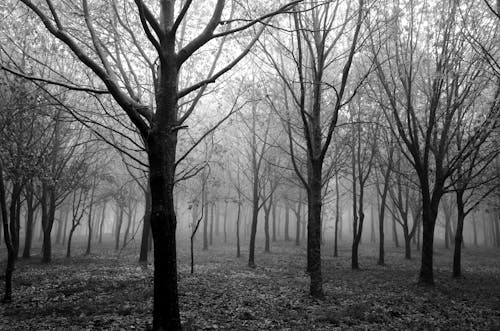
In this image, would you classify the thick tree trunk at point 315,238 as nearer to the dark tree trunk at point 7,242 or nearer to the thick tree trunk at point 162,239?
the thick tree trunk at point 162,239

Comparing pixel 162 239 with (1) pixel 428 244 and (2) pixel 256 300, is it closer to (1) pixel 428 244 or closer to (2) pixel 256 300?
(2) pixel 256 300

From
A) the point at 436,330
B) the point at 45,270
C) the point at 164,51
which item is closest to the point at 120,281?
the point at 45,270

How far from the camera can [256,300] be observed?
30.3ft

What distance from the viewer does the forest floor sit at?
23.9 ft

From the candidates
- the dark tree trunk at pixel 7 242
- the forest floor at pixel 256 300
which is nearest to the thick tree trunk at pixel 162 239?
the forest floor at pixel 256 300

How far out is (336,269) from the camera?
15609 millimetres

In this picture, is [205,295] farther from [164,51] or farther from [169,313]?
[164,51]

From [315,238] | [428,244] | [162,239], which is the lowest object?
[428,244]

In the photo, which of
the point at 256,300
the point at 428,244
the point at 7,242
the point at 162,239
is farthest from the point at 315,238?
the point at 7,242

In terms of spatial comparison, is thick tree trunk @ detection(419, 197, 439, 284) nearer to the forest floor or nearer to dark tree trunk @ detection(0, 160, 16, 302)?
the forest floor

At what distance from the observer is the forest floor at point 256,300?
23.9 ft

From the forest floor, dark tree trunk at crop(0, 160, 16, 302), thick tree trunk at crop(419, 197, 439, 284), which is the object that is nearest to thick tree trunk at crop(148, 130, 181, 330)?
the forest floor

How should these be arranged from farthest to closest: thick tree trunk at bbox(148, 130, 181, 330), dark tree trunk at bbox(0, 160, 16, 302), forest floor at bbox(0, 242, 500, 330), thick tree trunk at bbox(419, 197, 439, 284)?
thick tree trunk at bbox(419, 197, 439, 284) < dark tree trunk at bbox(0, 160, 16, 302) < forest floor at bbox(0, 242, 500, 330) < thick tree trunk at bbox(148, 130, 181, 330)

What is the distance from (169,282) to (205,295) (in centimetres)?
465
